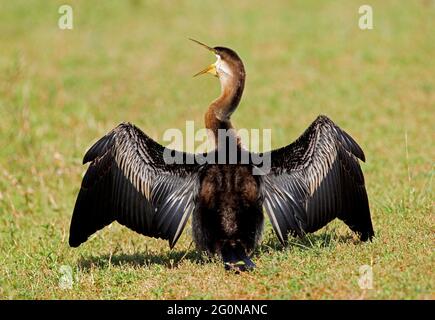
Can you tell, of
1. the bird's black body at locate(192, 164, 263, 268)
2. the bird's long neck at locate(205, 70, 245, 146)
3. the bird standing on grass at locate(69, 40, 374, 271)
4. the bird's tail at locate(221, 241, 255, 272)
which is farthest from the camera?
the bird's long neck at locate(205, 70, 245, 146)

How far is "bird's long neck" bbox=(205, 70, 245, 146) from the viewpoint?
6809mm

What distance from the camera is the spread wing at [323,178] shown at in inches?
269

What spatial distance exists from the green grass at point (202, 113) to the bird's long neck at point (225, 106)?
118cm

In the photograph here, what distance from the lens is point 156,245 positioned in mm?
7895

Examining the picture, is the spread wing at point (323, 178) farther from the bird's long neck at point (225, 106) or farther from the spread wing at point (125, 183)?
the spread wing at point (125, 183)

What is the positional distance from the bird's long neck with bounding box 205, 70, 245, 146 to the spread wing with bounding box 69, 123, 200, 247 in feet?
1.21

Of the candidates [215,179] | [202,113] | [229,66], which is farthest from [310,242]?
[202,113]

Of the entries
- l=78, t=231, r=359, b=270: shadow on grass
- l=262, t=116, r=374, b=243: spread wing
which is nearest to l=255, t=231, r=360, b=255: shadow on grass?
l=78, t=231, r=359, b=270: shadow on grass

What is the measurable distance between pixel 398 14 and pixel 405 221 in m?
11.1

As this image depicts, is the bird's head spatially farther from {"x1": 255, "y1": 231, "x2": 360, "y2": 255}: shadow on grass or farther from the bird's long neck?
{"x1": 255, "y1": 231, "x2": 360, "y2": 255}: shadow on grass
